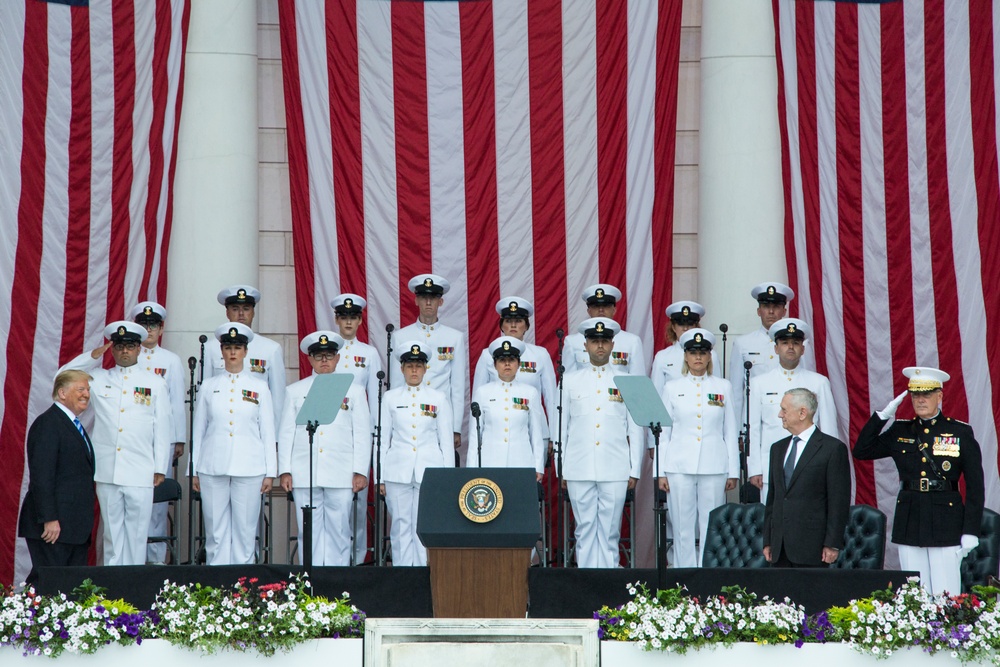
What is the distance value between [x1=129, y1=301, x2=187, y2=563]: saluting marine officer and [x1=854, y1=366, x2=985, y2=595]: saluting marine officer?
4.95m

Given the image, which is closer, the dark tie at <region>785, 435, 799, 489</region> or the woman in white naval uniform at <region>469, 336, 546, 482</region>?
the dark tie at <region>785, 435, 799, 489</region>

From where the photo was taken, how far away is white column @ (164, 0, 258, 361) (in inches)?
423

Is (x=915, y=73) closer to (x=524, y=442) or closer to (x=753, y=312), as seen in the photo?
(x=753, y=312)

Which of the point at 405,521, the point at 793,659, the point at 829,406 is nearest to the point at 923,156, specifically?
the point at 829,406

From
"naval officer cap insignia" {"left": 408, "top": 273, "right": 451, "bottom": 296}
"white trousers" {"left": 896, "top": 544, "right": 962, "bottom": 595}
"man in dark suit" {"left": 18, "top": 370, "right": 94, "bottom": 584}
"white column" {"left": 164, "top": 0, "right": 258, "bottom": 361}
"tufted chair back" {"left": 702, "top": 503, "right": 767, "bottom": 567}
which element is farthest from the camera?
"white column" {"left": 164, "top": 0, "right": 258, "bottom": 361}

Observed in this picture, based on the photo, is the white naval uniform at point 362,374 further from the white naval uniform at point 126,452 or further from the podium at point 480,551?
the podium at point 480,551

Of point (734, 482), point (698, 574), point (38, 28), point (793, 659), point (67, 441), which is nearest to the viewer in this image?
point (793, 659)

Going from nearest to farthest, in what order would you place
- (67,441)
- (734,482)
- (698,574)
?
1. (698,574)
2. (67,441)
3. (734,482)

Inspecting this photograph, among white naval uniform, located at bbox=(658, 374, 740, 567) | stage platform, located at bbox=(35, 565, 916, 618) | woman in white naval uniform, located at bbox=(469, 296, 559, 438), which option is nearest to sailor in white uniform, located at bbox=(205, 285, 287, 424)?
woman in white naval uniform, located at bbox=(469, 296, 559, 438)

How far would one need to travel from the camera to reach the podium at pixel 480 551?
6707 mm

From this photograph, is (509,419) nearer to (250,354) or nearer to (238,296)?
(250,354)

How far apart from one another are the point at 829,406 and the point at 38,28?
6506 millimetres

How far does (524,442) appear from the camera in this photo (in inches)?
373

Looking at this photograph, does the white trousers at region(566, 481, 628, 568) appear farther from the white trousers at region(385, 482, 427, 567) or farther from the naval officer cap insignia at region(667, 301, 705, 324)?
the naval officer cap insignia at region(667, 301, 705, 324)
